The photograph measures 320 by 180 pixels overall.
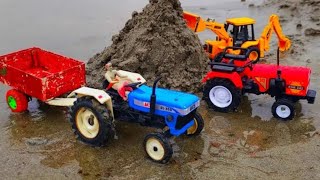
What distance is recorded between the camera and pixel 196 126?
7199 millimetres

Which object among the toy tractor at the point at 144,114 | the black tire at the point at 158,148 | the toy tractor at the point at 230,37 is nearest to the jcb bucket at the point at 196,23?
the toy tractor at the point at 230,37

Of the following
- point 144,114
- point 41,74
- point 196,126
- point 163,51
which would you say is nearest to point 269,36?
point 163,51

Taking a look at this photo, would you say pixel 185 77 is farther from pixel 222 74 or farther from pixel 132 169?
pixel 132 169

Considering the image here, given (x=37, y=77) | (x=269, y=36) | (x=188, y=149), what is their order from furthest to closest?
(x=269, y=36) → (x=37, y=77) → (x=188, y=149)

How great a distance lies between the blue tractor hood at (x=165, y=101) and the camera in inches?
250

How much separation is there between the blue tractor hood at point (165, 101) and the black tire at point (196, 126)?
54 cm

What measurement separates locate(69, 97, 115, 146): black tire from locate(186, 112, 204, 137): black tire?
4.74 ft

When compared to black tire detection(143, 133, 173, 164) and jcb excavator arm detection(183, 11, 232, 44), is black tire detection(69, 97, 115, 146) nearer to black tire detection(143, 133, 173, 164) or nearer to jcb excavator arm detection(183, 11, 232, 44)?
black tire detection(143, 133, 173, 164)

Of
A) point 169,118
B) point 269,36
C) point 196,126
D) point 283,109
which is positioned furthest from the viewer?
point 269,36

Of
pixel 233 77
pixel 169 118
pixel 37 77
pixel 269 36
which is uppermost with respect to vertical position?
pixel 269 36

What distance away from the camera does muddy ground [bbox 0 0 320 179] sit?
6250 millimetres

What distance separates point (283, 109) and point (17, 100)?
207 inches

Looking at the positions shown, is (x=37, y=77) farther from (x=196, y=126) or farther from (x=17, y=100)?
(x=196, y=126)

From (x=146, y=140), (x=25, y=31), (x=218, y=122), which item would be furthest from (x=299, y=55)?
(x=25, y=31)
